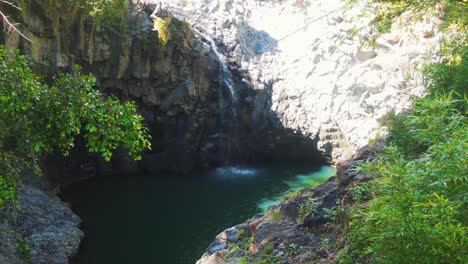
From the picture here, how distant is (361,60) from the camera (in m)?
28.7

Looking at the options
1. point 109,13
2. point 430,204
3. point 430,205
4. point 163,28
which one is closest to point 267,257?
point 430,205

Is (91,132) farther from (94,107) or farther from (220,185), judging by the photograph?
(220,185)

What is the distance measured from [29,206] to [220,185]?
1147cm

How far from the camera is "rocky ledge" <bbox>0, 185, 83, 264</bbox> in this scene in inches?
465

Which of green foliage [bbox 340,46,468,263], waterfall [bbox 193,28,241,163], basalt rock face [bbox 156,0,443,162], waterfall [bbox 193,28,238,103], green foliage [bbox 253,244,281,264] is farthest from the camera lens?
waterfall [bbox 193,28,241,163]

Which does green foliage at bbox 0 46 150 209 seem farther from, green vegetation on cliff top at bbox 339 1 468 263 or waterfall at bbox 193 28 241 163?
waterfall at bbox 193 28 241 163

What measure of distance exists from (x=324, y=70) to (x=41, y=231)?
22.3 meters

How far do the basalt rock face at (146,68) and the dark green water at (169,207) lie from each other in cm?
165

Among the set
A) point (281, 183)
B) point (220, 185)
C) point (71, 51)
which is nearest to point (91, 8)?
point (71, 51)

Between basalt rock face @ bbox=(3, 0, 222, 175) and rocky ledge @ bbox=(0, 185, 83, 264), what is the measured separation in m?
5.63

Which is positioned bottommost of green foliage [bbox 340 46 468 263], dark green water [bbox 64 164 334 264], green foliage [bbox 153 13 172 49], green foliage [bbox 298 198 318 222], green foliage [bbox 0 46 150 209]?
dark green water [bbox 64 164 334 264]

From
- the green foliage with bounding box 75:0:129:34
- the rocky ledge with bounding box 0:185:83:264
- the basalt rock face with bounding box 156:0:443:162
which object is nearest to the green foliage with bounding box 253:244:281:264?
the rocky ledge with bounding box 0:185:83:264

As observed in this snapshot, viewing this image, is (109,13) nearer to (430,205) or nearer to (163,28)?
(163,28)

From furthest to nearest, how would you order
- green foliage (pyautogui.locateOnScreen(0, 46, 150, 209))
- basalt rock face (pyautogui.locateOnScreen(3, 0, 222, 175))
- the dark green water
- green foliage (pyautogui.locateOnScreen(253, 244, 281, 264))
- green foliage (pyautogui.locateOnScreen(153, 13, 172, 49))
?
green foliage (pyautogui.locateOnScreen(153, 13, 172, 49)) → basalt rock face (pyautogui.locateOnScreen(3, 0, 222, 175)) → the dark green water → green foliage (pyautogui.locateOnScreen(253, 244, 281, 264)) → green foliage (pyautogui.locateOnScreen(0, 46, 150, 209))
